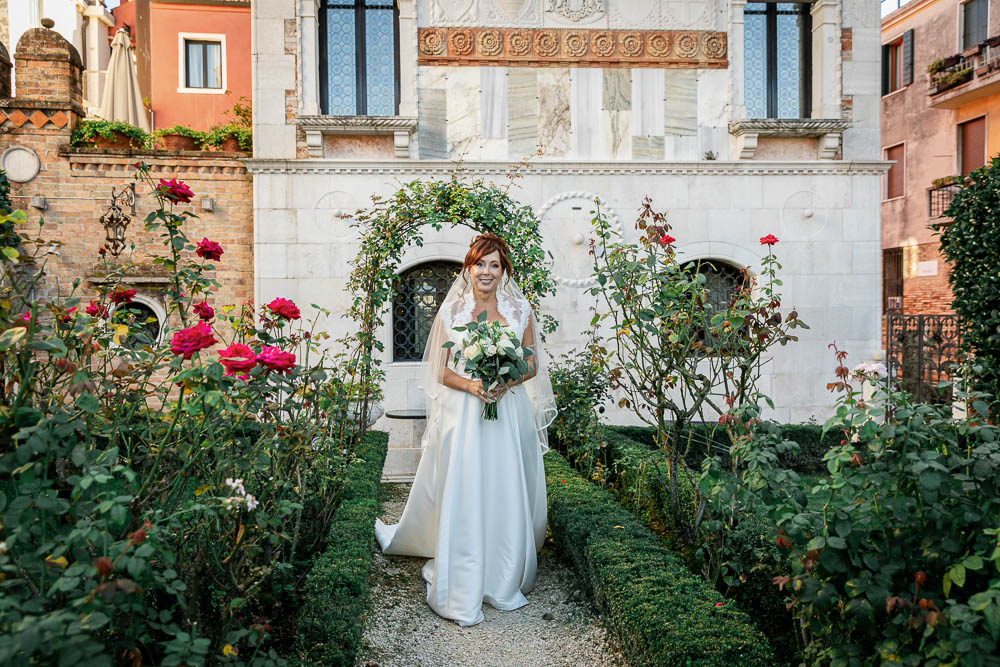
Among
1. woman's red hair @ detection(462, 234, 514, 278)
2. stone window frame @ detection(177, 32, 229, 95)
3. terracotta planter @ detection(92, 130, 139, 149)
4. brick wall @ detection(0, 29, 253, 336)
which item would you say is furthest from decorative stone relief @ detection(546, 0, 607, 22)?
stone window frame @ detection(177, 32, 229, 95)

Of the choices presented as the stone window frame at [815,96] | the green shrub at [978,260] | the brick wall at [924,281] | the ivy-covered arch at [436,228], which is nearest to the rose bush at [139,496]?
the ivy-covered arch at [436,228]

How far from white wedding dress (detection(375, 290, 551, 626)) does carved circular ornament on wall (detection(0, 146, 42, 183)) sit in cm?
822

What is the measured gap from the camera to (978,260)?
22.7ft

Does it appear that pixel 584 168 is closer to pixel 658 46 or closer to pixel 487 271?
pixel 658 46

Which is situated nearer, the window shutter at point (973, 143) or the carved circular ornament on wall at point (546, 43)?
the carved circular ornament on wall at point (546, 43)

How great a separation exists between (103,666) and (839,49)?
37.5ft

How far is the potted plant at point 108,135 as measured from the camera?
9.71m

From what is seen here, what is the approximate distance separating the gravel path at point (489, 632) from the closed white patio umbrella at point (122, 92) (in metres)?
9.97

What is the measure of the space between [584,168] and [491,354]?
636cm

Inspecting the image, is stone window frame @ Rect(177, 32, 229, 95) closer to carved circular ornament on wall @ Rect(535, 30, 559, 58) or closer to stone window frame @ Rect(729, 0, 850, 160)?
carved circular ornament on wall @ Rect(535, 30, 559, 58)

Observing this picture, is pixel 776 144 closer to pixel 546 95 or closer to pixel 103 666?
pixel 546 95

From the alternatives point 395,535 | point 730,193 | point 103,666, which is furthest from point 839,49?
point 103,666

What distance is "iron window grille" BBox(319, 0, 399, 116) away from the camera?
993 centimetres

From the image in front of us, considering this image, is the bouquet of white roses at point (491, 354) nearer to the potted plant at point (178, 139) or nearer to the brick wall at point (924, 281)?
the potted plant at point (178, 139)
